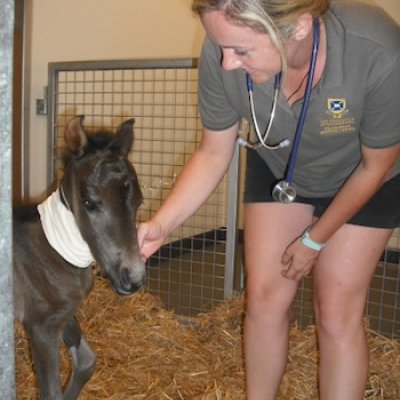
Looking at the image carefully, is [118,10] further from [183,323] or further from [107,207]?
[107,207]

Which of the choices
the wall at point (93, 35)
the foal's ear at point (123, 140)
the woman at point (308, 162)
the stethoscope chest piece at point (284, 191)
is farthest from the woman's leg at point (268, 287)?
the wall at point (93, 35)

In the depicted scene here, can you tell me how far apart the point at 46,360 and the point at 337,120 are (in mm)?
1254

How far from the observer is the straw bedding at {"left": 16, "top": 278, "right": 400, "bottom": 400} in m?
2.43

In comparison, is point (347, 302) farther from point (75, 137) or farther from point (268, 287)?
point (75, 137)

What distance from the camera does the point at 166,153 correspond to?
420 centimetres

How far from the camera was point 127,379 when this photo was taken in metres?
2.55

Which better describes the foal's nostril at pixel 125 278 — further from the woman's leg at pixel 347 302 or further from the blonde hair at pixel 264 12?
the blonde hair at pixel 264 12

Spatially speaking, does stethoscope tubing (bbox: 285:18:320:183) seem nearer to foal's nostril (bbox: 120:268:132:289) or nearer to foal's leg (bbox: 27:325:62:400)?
foal's nostril (bbox: 120:268:132:289)

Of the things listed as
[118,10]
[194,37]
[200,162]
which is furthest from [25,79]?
[200,162]

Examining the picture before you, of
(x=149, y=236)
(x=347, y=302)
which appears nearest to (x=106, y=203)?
(x=149, y=236)

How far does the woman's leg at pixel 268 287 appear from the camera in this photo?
168 centimetres

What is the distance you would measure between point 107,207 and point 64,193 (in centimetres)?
25

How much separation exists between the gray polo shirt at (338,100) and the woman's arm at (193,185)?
0.27 ft

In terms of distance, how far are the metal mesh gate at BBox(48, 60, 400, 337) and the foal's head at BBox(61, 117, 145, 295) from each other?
5.17 ft
